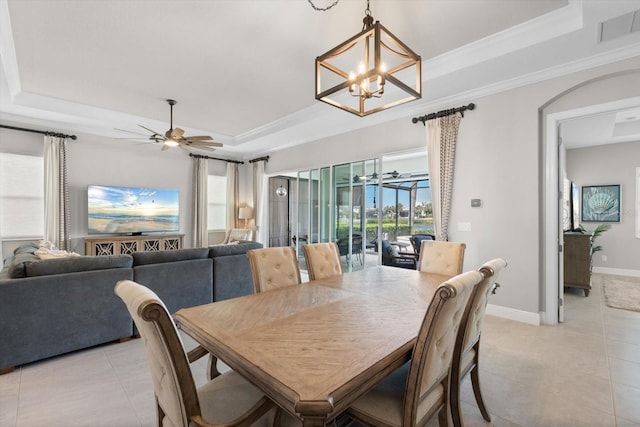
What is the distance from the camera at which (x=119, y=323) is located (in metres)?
2.81

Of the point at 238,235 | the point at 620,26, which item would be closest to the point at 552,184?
the point at 620,26

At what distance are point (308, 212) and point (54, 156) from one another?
4.61m

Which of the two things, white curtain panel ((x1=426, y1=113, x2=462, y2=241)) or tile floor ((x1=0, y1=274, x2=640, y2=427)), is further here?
white curtain panel ((x1=426, y1=113, x2=462, y2=241))

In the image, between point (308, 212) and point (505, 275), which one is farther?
point (308, 212)

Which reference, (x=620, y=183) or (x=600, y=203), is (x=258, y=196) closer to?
(x=600, y=203)

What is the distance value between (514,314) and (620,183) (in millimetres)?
4910

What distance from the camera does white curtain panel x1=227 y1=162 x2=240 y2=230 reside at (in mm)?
7379

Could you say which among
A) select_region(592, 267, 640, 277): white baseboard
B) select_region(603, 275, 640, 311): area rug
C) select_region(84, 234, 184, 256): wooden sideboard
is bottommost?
select_region(603, 275, 640, 311): area rug

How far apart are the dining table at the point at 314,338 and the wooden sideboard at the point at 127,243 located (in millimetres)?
4919

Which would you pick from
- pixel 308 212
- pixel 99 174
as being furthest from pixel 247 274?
pixel 99 174

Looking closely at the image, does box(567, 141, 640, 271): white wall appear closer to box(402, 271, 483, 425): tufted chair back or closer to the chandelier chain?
the chandelier chain

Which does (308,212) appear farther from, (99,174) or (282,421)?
(282,421)

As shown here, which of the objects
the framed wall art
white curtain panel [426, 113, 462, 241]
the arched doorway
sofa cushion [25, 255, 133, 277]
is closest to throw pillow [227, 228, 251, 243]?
sofa cushion [25, 255, 133, 277]

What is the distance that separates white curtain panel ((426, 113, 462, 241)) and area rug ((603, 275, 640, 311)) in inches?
99.7
